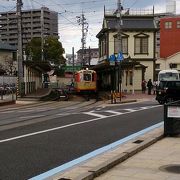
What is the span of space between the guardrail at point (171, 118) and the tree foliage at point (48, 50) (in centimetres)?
8220

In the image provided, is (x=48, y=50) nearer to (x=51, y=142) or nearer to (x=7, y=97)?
(x=7, y=97)

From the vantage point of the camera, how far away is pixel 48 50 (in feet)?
330

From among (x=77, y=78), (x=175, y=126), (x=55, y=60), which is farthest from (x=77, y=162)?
(x=55, y=60)

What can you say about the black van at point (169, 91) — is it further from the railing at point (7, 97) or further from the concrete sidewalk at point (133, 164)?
the concrete sidewalk at point (133, 164)

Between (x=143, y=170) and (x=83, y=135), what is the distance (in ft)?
20.4

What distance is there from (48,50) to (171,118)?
288 ft

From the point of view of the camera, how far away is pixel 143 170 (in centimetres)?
886

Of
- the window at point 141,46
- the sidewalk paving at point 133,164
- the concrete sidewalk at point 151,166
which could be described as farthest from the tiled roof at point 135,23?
the concrete sidewalk at point 151,166

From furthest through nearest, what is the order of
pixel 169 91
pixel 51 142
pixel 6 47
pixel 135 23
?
1. pixel 6 47
2. pixel 135 23
3. pixel 169 91
4. pixel 51 142

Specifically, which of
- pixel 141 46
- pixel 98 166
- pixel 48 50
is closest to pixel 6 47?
pixel 48 50

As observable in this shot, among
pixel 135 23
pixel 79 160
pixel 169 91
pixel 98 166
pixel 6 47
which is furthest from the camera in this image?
pixel 6 47

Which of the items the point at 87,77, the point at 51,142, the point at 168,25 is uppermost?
the point at 168,25

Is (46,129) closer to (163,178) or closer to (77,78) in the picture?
(163,178)

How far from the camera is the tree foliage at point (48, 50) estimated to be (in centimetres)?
9725
